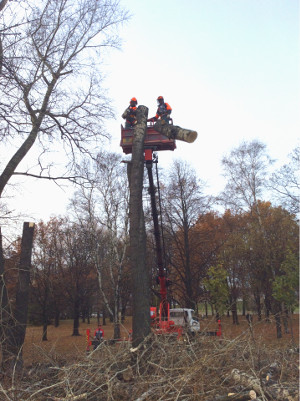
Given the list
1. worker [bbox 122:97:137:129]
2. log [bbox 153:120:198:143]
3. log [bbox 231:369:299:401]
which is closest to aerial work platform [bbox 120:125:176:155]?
worker [bbox 122:97:137:129]

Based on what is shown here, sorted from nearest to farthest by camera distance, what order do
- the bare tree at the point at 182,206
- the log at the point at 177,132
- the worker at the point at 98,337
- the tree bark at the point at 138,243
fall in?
1. the tree bark at the point at 138,243
2. the log at the point at 177,132
3. the worker at the point at 98,337
4. the bare tree at the point at 182,206

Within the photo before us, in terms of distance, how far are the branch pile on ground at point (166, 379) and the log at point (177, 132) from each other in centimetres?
328

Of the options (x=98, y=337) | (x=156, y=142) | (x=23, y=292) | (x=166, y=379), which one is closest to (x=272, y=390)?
(x=166, y=379)

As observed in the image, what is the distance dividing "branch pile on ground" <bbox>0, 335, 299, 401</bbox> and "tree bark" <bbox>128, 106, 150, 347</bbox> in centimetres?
27

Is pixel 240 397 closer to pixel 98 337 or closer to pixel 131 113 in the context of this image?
pixel 131 113

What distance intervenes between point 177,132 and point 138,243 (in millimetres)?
2149

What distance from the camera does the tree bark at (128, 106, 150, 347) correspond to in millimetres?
4914

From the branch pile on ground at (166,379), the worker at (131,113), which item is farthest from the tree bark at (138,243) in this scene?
the worker at (131,113)

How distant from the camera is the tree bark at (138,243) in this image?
16.1ft

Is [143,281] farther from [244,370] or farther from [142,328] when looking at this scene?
[244,370]

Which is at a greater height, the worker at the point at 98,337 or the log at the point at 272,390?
the log at the point at 272,390

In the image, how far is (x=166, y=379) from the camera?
3775 mm

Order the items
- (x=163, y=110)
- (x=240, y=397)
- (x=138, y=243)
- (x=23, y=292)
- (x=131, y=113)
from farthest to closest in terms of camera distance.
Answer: (x=163, y=110), (x=23, y=292), (x=131, y=113), (x=138, y=243), (x=240, y=397)

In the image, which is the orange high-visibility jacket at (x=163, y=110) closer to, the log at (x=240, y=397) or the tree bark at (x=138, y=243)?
the tree bark at (x=138, y=243)
